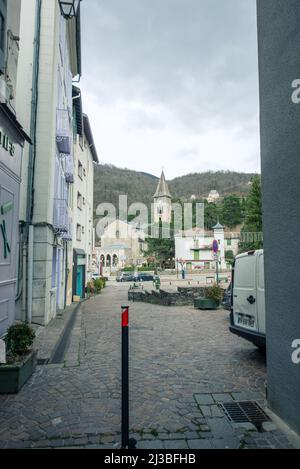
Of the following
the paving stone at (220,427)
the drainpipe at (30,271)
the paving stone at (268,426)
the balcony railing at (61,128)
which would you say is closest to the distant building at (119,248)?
the balcony railing at (61,128)

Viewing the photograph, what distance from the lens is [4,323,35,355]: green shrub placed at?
5145 mm

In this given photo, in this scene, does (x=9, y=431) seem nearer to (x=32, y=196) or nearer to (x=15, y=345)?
(x=15, y=345)

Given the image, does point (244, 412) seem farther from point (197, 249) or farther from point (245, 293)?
point (197, 249)

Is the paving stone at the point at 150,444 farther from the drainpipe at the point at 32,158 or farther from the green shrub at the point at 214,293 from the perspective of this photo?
the green shrub at the point at 214,293

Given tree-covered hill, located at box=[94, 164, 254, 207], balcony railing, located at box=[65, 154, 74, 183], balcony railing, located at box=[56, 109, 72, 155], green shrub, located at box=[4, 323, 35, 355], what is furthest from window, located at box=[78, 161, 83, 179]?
tree-covered hill, located at box=[94, 164, 254, 207]

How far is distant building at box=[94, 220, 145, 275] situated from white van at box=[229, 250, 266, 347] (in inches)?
2344

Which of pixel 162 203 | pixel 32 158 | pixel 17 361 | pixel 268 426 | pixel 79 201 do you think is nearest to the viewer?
pixel 268 426

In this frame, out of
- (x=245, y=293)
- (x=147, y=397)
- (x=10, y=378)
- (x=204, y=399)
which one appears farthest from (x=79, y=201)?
(x=204, y=399)

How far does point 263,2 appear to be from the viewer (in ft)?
13.6

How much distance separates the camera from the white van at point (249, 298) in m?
5.68

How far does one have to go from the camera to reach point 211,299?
14398 millimetres

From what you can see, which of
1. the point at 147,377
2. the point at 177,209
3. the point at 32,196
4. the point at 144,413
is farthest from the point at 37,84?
the point at 177,209

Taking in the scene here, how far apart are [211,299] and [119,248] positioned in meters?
58.8

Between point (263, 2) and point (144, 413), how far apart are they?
17.8 feet
